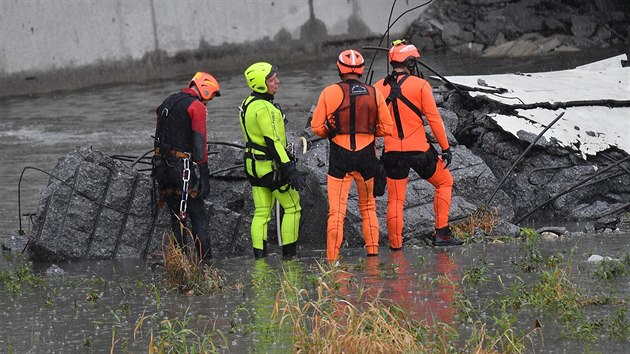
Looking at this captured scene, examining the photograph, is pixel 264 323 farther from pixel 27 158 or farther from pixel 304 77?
pixel 304 77

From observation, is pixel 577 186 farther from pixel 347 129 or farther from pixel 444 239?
pixel 347 129

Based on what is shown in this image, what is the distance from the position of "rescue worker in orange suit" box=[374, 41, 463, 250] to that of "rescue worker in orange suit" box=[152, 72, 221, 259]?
1557 mm

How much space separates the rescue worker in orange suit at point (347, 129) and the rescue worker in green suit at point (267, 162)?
14.0 inches

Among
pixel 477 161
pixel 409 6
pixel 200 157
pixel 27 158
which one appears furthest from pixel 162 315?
pixel 409 6

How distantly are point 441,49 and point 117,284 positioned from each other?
1706 centimetres

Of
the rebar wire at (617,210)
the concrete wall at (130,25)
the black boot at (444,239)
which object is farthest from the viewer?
the concrete wall at (130,25)

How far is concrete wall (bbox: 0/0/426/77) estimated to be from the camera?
72.9 feet

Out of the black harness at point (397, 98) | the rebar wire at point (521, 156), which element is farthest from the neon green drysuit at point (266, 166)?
the rebar wire at point (521, 156)

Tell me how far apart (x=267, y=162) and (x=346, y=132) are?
0.75 meters

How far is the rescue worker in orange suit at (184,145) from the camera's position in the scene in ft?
34.2

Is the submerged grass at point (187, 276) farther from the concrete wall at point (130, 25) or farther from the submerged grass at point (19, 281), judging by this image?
the concrete wall at point (130, 25)

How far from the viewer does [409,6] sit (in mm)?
26172

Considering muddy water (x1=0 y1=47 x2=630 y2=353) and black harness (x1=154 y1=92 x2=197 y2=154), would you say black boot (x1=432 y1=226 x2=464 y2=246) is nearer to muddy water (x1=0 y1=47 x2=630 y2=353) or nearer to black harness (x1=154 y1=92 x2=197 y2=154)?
muddy water (x1=0 y1=47 x2=630 y2=353)

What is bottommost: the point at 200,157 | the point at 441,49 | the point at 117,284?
the point at 441,49
